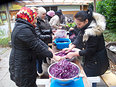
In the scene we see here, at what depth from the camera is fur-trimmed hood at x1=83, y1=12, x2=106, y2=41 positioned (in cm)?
168

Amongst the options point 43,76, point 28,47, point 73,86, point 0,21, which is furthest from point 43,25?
point 0,21

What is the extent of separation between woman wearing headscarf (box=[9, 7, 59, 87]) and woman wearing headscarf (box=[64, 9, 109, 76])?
1.89 feet

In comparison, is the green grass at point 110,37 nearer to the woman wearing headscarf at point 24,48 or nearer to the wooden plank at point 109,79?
the wooden plank at point 109,79

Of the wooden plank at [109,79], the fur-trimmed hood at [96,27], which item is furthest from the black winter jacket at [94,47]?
the wooden plank at [109,79]

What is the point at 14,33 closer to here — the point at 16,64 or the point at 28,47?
the point at 28,47

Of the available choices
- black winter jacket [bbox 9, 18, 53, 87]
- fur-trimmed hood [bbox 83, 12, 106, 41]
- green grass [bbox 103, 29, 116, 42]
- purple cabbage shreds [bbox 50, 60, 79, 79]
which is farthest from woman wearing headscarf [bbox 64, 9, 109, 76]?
green grass [bbox 103, 29, 116, 42]

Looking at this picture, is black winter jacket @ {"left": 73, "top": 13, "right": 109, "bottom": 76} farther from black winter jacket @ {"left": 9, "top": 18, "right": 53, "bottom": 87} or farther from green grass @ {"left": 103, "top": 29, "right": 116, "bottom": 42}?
green grass @ {"left": 103, "top": 29, "right": 116, "bottom": 42}

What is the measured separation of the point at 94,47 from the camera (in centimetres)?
174

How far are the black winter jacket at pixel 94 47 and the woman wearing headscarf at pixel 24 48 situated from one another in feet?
2.02

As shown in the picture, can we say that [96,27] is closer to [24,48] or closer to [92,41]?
[92,41]

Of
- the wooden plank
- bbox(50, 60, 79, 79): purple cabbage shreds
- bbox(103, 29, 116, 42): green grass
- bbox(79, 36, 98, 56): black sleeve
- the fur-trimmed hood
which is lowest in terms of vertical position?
the wooden plank

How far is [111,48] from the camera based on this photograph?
3.84 metres

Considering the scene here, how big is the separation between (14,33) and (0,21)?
881 centimetres

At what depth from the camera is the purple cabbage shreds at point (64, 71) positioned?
129 cm
